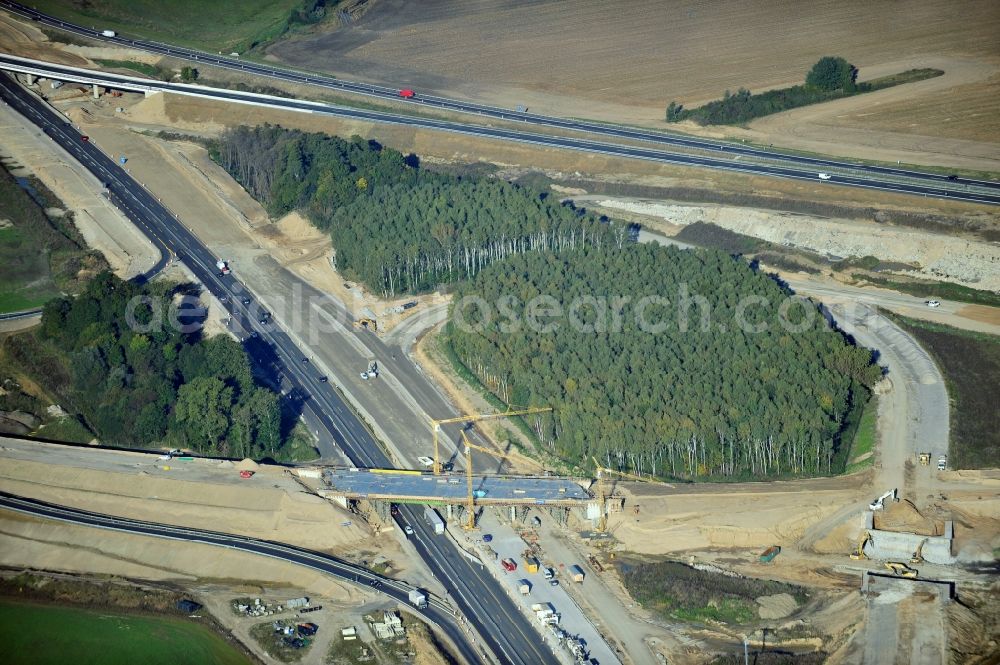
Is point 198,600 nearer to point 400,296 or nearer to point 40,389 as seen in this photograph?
point 40,389

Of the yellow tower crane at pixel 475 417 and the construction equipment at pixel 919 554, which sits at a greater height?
the yellow tower crane at pixel 475 417

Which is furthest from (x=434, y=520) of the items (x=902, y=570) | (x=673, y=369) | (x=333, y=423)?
Result: (x=902, y=570)

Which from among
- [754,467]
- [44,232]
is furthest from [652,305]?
[44,232]

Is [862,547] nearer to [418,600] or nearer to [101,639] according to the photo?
[418,600]

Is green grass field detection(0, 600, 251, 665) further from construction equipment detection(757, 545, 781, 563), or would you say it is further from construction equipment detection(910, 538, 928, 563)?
construction equipment detection(910, 538, 928, 563)

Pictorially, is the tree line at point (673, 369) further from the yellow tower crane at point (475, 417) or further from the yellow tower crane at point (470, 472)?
the yellow tower crane at point (470, 472)

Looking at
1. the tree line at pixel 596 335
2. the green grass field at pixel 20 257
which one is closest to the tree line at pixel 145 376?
the green grass field at pixel 20 257

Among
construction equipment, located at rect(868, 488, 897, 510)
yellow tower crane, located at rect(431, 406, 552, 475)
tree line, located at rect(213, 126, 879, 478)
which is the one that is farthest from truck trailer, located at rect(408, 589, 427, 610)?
construction equipment, located at rect(868, 488, 897, 510)
